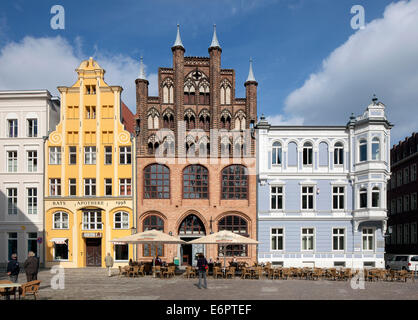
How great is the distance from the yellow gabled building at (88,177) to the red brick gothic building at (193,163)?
1.70 metres

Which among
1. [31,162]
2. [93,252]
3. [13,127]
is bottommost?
[93,252]

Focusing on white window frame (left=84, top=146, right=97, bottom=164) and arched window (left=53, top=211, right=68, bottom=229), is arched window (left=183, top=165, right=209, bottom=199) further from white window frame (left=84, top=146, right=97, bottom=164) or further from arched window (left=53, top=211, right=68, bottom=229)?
arched window (left=53, top=211, right=68, bottom=229)

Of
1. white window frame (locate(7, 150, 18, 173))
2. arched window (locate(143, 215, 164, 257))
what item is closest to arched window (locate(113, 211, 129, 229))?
arched window (locate(143, 215, 164, 257))

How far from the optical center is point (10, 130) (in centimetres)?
3638

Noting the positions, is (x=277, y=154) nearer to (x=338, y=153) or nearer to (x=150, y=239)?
(x=338, y=153)

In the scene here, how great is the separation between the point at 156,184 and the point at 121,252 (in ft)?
21.7

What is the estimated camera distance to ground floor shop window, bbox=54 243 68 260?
115 ft

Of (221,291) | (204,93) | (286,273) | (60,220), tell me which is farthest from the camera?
(204,93)

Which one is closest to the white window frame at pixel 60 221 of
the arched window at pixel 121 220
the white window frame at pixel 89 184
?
the white window frame at pixel 89 184

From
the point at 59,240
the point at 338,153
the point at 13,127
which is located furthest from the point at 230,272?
the point at 13,127

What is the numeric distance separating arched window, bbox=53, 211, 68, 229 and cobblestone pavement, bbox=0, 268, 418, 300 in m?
11.5

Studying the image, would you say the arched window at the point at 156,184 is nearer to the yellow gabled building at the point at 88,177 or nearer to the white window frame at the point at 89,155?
the yellow gabled building at the point at 88,177

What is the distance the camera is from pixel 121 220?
35188 millimetres

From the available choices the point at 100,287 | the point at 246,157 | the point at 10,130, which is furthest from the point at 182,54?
the point at 100,287
